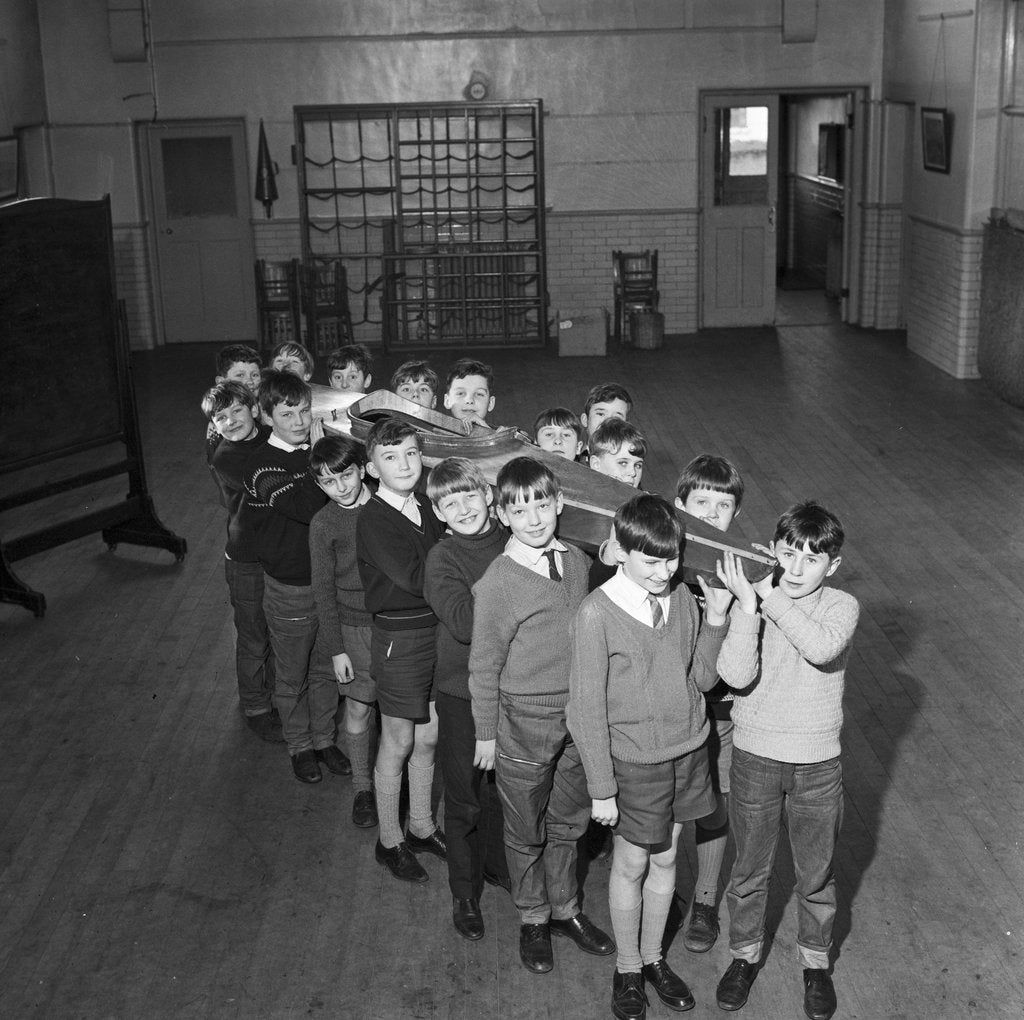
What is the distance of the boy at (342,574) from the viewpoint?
4266 millimetres

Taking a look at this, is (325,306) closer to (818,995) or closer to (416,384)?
(416,384)

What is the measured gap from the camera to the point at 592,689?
10.8 feet

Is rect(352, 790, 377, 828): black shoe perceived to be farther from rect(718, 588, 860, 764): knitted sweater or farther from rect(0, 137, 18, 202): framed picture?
rect(0, 137, 18, 202): framed picture

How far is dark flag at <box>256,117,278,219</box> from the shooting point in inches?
522

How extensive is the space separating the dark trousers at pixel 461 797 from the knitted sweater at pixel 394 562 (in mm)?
286

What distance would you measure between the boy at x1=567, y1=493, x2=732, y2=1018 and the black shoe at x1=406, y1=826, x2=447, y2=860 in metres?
0.94

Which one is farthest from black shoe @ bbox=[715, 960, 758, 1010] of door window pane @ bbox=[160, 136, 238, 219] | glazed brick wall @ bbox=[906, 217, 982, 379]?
door window pane @ bbox=[160, 136, 238, 219]

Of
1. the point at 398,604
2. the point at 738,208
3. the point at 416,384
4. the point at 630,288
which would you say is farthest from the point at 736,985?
the point at 738,208

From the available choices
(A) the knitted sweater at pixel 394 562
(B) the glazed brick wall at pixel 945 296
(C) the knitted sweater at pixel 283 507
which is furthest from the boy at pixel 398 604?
(B) the glazed brick wall at pixel 945 296

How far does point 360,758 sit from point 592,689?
155 cm

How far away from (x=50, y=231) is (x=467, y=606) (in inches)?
160

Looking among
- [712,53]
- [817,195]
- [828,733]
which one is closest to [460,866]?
[828,733]

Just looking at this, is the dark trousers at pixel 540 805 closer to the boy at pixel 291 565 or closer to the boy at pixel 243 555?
the boy at pixel 291 565

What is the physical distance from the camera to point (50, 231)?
6.72m
